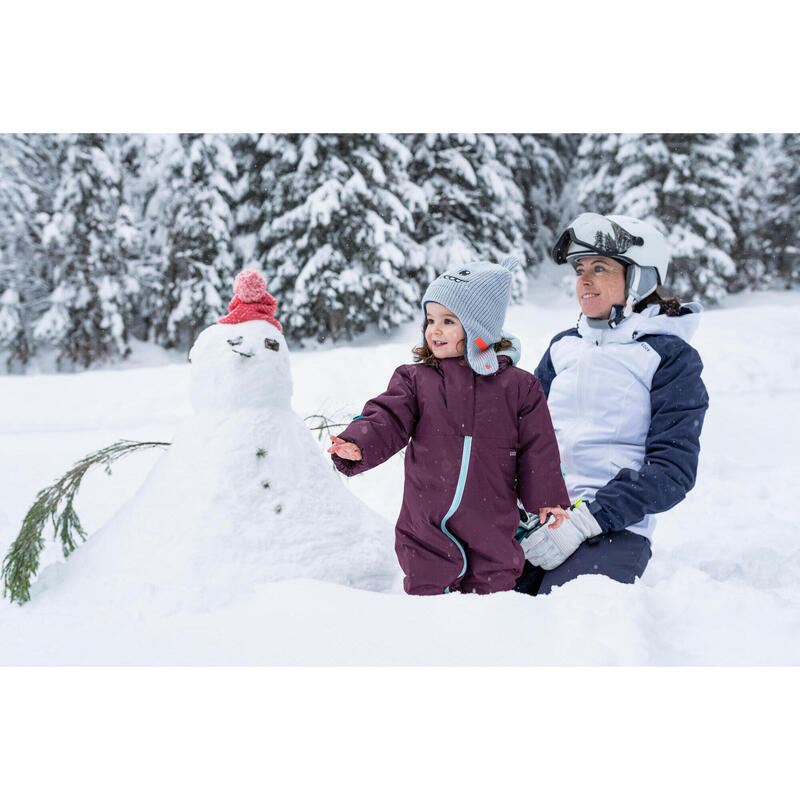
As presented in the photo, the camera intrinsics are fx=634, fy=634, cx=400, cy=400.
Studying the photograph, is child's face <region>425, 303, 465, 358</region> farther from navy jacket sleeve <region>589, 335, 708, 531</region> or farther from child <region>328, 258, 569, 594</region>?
navy jacket sleeve <region>589, 335, 708, 531</region>

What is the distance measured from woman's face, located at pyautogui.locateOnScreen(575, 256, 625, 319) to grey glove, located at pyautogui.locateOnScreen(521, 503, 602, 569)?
0.78m

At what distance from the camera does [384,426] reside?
2068mm

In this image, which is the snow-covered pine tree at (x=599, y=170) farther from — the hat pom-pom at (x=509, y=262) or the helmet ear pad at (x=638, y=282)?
the hat pom-pom at (x=509, y=262)

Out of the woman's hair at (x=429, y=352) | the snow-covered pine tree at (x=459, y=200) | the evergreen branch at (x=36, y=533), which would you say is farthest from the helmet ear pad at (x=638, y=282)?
the snow-covered pine tree at (x=459, y=200)

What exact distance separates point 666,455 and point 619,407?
257 mm

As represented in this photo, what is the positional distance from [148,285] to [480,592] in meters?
10.5

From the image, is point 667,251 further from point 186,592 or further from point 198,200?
point 198,200

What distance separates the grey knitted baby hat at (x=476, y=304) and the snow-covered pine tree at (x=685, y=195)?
10812 millimetres

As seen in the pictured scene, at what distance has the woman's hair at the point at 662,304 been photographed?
8.29ft

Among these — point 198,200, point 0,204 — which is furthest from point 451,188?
point 0,204

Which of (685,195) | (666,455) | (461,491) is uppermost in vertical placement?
(685,195)

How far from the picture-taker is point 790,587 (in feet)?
10.2

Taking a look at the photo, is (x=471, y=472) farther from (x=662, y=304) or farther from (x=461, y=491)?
(x=662, y=304)

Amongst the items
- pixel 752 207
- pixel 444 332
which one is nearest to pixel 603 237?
pixel 444 332
